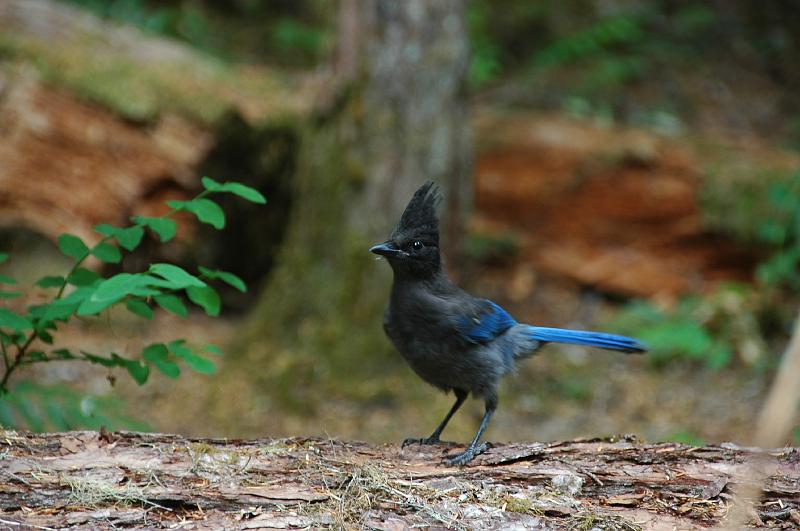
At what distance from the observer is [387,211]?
6801mm

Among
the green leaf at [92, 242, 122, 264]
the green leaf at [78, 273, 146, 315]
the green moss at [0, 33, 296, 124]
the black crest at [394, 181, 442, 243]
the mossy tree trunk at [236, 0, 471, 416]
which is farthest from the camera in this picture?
the green moss at [0, 33, 296, 124]

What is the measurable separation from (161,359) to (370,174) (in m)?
3.48

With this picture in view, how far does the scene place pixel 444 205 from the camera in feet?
23.0

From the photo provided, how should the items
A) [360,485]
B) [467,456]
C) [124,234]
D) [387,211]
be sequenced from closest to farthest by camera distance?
[360,485] → [124,234] → [467,456] → [387,211]

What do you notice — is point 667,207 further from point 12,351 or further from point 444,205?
point 12,351

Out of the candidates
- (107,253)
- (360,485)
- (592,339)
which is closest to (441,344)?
(592,339)

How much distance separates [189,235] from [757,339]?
5.13 metres

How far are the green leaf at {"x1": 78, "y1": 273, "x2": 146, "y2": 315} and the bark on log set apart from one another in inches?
23.9

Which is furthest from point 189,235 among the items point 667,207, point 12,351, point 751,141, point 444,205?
point 751,141

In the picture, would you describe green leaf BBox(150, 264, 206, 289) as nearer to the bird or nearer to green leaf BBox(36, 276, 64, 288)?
green leaf BBox(36, 276, 64, 288)

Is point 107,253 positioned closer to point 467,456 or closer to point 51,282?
point 51,282

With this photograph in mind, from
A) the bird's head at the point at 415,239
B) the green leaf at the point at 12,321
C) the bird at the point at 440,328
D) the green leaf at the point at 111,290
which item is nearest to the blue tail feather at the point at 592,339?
the bird at the point at 440,328

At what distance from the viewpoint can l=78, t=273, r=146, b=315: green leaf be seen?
2.95 metres

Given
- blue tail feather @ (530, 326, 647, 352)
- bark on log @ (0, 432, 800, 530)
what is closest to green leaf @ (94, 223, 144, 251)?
bark on log @ (0, 432, 800, 530)
